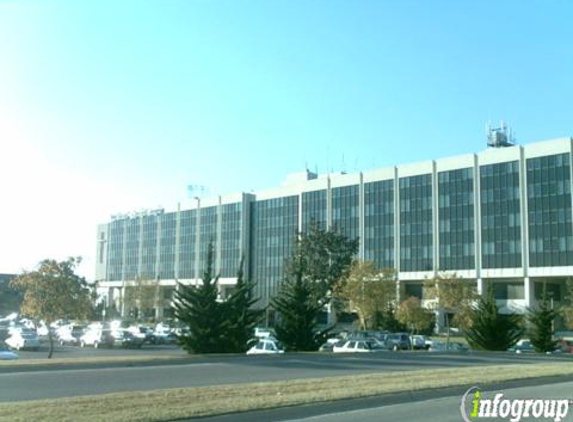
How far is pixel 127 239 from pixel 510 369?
12686cm

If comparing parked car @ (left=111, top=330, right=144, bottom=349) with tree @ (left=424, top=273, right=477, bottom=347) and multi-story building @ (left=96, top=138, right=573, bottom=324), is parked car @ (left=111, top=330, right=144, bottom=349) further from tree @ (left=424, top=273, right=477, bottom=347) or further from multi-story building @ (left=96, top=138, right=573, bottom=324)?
multi-story building @ (left=96, top=138, right=573, bottom=324)

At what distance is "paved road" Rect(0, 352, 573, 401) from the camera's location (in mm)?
18281

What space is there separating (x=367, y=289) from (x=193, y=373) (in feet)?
128

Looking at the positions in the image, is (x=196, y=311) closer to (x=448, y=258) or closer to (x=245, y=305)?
(x=245, y=305)

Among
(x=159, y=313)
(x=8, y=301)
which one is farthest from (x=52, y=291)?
(x=8, y=301)

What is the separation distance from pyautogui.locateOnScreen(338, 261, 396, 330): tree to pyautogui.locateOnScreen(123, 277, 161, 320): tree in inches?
1917

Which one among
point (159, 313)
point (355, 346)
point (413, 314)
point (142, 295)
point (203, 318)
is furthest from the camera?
point (159, 313)

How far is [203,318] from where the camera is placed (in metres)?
36.2

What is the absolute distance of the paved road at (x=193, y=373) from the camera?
18.3 m

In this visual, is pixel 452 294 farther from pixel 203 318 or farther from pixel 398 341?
pixel 203 318

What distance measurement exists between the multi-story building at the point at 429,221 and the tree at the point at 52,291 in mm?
44831

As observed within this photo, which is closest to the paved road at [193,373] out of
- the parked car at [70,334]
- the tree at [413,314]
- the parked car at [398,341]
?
the parked car at [398,341]

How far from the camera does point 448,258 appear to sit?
90562 mm

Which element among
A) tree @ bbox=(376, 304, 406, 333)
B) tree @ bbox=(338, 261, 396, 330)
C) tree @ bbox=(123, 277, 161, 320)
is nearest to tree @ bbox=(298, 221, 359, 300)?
tree @ bbox=(338, 261, 396, 330)
